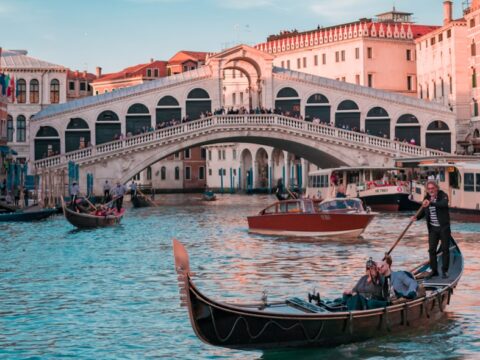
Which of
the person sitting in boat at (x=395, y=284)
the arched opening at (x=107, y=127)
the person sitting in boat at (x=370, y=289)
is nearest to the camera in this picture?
the person sitting in boat at (x=370, y=289)

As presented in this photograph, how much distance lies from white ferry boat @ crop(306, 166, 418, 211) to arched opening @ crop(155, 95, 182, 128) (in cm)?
976

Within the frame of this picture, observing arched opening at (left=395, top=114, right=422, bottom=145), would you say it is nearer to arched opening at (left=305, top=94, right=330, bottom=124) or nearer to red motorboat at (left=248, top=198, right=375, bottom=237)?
arched opening at (left=305, top=94, right=330, bottom=124)

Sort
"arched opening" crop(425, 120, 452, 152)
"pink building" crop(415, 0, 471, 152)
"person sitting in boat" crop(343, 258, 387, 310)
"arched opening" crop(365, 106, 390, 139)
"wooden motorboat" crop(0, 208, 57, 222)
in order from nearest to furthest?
1. "person sitting in boat" crop(343, 258, 387, 310)
2. "wooden motorboat" crop(0, 208, 57, 222)
3. "arched opening" crop(365, 106, 390, 139)
4. "arched opening" crop(425, 120, 452, 152)
5. "pink building" crop(415, 0, 471, 152)

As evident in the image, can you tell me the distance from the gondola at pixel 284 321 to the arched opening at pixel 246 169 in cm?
5922

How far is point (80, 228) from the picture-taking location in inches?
1158

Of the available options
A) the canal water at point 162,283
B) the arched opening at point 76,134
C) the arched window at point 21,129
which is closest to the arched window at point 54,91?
the arched window at point 21,129

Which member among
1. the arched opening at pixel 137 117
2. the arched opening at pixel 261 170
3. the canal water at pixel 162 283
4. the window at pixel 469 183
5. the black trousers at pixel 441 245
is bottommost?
the canal water at pixel 162 283

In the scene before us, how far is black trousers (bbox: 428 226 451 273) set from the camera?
44.1 feet

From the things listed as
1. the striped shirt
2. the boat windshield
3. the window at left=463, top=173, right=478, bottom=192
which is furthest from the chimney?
the striped shirt

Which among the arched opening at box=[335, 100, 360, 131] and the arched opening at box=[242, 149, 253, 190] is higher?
the arched opening at box=[335, 100, 360, 131]

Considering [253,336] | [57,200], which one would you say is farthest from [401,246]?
[57,200]

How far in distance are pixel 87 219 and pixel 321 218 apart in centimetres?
738

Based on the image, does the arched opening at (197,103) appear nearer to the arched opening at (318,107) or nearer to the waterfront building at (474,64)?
the arched opening at (318,107)

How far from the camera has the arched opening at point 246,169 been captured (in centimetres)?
7134
